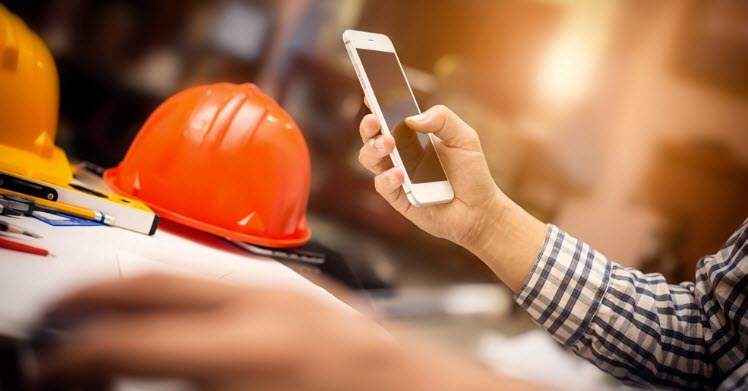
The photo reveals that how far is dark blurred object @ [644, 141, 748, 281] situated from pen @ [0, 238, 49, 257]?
43.7 inches

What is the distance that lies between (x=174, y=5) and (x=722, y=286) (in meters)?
0.93

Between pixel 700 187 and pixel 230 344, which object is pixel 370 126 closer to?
pixel 230 344

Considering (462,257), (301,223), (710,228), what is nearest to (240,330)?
(301,223)

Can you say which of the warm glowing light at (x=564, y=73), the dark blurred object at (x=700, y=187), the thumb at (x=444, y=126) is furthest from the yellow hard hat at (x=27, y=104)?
the dark blurred object at (x=700, y=187)

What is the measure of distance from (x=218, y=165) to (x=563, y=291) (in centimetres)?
46

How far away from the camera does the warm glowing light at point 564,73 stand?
113 centimetres

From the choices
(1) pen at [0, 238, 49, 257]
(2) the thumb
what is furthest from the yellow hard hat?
(2) the thumb

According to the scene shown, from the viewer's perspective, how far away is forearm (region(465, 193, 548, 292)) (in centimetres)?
71

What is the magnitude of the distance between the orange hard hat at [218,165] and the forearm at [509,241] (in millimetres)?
276

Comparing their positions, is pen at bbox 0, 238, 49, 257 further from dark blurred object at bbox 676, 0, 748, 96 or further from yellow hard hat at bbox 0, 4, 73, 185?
dark blurred object at bbox 676, 0, 748, 96

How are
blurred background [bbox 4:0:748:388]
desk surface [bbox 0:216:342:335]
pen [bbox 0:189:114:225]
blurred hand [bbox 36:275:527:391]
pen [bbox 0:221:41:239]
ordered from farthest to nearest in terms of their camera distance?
blurred background [bbox 4:0:748:388]
pen [bbox 0:189:114:225]
pen [bbox 0:221:41:239]
desk surface [bbox 0:216:342:335]
blurred hand [bbox 36:275:527:391]

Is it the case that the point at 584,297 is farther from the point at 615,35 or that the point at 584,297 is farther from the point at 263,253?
the point at 615,35

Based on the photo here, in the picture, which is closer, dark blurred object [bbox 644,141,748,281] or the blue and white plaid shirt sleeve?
the blue and white plaid shirt sleeve

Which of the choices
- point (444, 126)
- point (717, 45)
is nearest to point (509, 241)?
point (444, 126)
